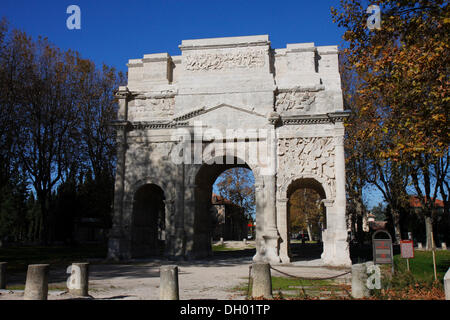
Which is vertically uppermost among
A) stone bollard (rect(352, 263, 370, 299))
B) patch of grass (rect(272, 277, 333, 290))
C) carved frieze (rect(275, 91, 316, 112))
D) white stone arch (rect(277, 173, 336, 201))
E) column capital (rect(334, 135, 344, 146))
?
carved frieze (rect(275, 91, 316, 112))

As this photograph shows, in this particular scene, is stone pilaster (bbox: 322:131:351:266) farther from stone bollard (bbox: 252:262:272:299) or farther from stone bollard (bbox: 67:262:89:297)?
stone bollard (bbox: 67:262:89:297)

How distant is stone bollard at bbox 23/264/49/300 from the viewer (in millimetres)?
8953

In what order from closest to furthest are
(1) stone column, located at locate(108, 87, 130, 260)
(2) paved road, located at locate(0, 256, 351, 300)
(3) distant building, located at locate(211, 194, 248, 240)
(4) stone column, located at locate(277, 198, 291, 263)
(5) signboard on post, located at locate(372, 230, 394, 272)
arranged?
(2) paved road, located at locate(0, 256, 351, 300)
(5) signboard on post, located at locate(372, 230, 394, 272)
(4) stone column, located at locate(277, 198, 291, 263)
(1) stone column, located at locate(108, 87, 130, 260)
(3) distant building, located at locate(211, 194, 248, 240)

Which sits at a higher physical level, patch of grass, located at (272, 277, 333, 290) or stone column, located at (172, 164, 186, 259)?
stone column, located at (172, 164, 186, 259)

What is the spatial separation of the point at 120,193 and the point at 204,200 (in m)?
5.08

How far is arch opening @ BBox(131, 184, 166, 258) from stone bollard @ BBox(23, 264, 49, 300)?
14.4 meters

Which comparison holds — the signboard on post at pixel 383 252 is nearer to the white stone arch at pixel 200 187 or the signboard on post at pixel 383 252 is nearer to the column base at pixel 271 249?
the column base at pixel 271 249

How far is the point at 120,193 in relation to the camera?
23609mm

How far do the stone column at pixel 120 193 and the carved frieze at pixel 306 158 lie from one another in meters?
9.36

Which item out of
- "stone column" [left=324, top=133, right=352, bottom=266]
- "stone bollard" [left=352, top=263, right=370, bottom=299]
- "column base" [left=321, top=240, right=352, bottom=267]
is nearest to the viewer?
"stone bollard" [left=352, top=263, right=370, bottom=299]

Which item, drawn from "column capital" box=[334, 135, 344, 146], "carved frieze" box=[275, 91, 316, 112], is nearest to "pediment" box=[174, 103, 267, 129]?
"carved frieze" box=[275, 91, 316, 112]

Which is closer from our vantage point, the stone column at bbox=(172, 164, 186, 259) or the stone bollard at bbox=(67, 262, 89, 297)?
the stone bollard at bbox=(67, 262, 89, 297)

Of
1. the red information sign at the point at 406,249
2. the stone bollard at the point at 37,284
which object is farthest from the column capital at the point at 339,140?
the stone bollard at the point at 37,284
